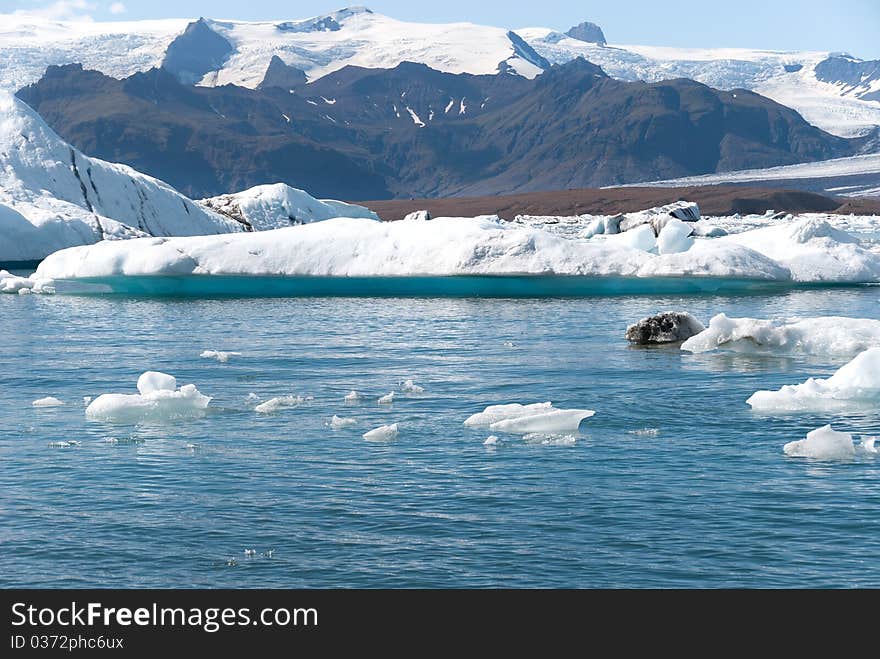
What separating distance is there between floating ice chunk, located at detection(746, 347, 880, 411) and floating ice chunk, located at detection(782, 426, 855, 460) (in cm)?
248

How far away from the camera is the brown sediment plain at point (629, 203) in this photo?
497ft

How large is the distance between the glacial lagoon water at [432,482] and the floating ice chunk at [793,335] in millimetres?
461

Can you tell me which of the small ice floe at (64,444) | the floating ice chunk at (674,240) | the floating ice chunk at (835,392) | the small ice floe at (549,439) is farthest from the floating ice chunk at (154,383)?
the floating ice chunk at (674,240)

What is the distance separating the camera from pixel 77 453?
41.5 ft

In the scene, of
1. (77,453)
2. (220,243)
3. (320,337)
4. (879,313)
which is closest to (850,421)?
(77,453)

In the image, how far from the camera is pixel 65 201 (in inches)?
2108

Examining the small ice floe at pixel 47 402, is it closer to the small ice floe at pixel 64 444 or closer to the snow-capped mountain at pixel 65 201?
the small ice floe at pixel 64 444

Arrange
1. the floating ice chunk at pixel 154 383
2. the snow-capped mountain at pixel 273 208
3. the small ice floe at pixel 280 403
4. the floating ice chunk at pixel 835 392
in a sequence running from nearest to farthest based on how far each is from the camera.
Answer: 1. the floating ice chunk at pixel 835 392
2. the floating ice chunk at pixel 154 383
3. the small ice floe at pixel 280 403
4. the snow-capped mountain at pixel 273 208

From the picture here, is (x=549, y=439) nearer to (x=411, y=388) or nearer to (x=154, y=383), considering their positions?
(x=411, y=388)

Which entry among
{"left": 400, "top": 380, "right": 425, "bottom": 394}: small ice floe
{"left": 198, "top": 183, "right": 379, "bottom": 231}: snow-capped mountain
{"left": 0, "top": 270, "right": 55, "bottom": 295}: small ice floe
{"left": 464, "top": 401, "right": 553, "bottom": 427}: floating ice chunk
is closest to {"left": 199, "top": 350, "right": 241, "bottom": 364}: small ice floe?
{"left": 400, "top": 380, "right": 425, "bottom": 394}: small ice floe

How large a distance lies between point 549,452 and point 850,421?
3.65 meters

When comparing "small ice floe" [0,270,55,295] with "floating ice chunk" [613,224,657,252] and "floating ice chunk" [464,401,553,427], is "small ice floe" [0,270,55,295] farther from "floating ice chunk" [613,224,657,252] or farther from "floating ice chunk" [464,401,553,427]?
"floating ice chunk" [464,401,553,427]

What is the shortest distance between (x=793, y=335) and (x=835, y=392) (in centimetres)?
506
